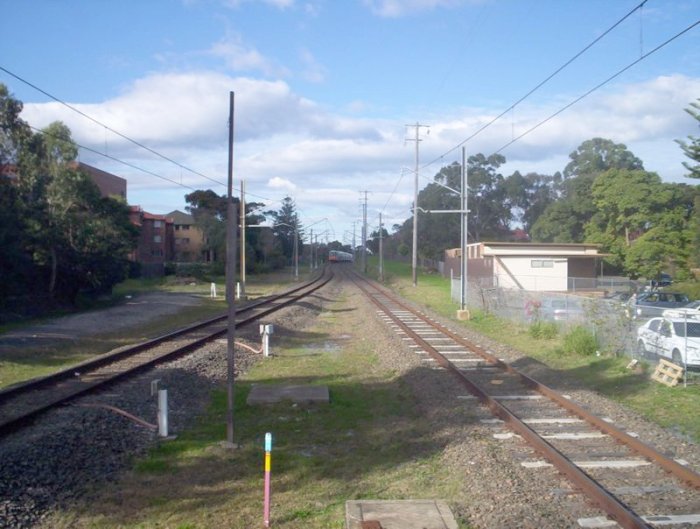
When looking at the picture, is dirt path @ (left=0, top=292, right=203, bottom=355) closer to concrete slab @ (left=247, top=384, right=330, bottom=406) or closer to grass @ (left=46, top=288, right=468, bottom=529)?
concrete slab @ (left=247, top=384, right=330, bottom=406)

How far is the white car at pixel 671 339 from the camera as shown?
51.9ft

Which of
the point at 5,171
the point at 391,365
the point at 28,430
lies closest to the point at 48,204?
the point at 5,171

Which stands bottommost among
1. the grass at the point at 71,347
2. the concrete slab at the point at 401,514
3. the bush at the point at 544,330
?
the grass at the point at 71,347

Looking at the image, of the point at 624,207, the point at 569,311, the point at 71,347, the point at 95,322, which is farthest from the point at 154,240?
the point at 569,311

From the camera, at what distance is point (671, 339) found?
16.5 meters

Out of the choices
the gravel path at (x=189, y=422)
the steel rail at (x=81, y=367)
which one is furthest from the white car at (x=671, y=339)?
the steel rail at (x=81, y=367)

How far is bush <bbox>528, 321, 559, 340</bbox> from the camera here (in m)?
23.5

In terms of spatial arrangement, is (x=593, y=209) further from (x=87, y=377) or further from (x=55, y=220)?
(x=87, y=377)

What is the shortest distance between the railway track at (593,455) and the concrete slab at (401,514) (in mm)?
1292

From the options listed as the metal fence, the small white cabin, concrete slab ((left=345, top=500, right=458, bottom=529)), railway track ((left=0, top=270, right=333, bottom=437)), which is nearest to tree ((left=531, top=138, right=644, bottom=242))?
the small white cabin

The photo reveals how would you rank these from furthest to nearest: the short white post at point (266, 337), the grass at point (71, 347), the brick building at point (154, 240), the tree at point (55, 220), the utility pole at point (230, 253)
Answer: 1. the brick building at point (154, 240)
2. the tree at point (55, 220)
3. the short white post at point (266, 337)
4. the grass at point (71, 347)
5. the utility pole at point (230, 253)

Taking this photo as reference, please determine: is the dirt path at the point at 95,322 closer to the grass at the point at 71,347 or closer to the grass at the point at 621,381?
the grass at the point at 71,347

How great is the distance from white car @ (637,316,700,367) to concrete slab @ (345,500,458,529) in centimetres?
1008

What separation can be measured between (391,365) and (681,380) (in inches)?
256
